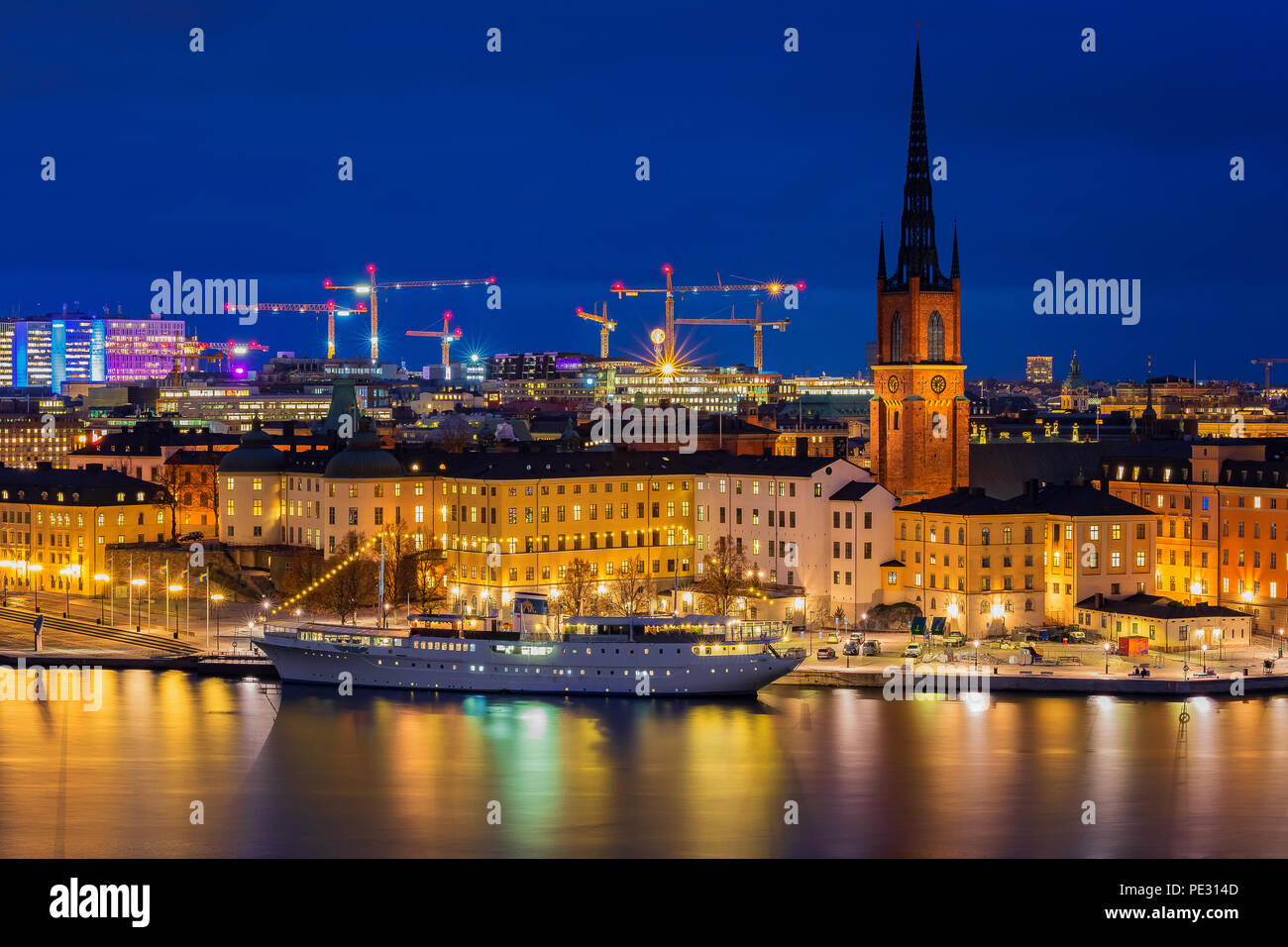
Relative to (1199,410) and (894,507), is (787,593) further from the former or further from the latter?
(1199,410)

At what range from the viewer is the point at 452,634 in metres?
52.1

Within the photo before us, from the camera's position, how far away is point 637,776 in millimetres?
41125

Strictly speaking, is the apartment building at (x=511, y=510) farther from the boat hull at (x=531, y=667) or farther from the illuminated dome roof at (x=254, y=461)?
the boat hull at (x=531, y=667)

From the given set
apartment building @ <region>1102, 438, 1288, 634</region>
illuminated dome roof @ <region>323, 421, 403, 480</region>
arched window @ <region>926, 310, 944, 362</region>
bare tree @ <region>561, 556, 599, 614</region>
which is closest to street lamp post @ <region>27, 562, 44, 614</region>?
illuminated dome roof @ <region>323, 421, 403, 480</region>

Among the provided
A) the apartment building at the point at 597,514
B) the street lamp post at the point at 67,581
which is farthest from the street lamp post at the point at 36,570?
the apartment building at the point at 597,514

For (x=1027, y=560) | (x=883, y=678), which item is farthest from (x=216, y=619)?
(x=1027, y=560)

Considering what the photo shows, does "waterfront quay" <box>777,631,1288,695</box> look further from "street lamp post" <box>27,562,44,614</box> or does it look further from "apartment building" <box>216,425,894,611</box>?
"street lamp post" <box>27,562,44,614</box>

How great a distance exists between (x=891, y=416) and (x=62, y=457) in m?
64.7

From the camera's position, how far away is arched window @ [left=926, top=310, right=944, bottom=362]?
63.7 metres

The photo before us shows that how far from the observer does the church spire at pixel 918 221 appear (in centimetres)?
6394

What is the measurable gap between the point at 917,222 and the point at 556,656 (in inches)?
757

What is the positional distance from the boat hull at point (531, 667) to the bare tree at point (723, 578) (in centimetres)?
523

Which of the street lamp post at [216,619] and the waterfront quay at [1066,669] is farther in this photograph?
the street lamp post at [216,619]
